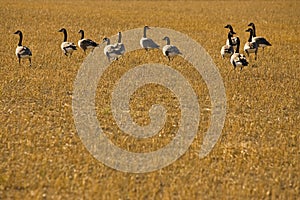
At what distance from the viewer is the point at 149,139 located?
11445 mm

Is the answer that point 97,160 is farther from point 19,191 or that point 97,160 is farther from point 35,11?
point 35,11

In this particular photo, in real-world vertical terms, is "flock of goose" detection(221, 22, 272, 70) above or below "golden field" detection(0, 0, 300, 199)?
above

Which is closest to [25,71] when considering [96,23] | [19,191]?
[19,191]

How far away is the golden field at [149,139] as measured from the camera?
8812mm

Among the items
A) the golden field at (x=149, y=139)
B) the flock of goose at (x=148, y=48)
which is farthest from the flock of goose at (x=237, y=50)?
the golden field at (x=149, y=139)

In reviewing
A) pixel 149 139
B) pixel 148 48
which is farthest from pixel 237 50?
pixel 149 139

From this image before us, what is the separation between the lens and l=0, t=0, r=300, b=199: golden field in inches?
347

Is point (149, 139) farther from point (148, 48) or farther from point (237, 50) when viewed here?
point (148, 48)

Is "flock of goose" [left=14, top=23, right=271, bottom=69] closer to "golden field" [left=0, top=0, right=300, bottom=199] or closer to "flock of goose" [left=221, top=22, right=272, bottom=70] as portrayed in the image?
"flock of goose" [left=221, top=22, right=272, bottom=70]

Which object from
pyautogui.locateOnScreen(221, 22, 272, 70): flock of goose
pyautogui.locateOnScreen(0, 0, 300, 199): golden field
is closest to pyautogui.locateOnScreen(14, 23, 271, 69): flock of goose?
pyautogui.locateOnScreen(221, 22, 272, 70): flock of goose

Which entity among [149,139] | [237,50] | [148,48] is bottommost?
[149,139]

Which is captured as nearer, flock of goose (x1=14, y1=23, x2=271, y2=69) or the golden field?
the golden field

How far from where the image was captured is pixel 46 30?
28.8m

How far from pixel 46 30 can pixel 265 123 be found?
63.1ft
